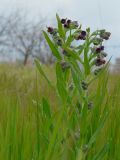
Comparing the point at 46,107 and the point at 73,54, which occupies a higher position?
the point at 73,54

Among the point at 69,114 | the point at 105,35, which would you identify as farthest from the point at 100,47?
the point at 69,114

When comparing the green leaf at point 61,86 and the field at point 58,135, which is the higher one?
the green leaf at point 61,86

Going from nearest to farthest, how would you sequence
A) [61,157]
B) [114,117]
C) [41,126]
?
[61,157]
[41,126]
[114,117]

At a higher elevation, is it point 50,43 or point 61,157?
point 50,43

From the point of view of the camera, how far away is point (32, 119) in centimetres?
115

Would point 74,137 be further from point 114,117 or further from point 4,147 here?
point 114,117

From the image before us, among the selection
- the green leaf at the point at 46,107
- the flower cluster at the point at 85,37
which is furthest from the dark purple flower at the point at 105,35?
the green leaf at the point at 46,107

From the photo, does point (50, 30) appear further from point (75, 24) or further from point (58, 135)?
point (58, 135)

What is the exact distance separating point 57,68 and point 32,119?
0.22 meters

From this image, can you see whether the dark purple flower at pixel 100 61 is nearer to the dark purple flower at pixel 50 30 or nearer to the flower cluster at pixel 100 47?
the flower cluster at pixel 100 47

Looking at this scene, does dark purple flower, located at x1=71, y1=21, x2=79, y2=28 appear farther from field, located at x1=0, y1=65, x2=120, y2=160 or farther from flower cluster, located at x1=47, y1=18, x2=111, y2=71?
field, located at x1=0, y1=65, x2=120, y2=160

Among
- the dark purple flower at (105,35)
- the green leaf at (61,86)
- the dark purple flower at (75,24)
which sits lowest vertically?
the green leaf at (61,86)

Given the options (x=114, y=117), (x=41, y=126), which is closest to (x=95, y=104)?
(x=41, y=126)

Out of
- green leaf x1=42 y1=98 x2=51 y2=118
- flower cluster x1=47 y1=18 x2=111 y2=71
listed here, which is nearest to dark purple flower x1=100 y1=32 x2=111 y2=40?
flower cluster x1=47 y1=18 x2=111 y2=71
